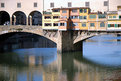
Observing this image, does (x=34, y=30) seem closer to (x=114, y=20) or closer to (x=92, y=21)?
(x=92, y=21)

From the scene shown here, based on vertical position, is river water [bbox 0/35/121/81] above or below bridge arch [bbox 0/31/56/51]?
below

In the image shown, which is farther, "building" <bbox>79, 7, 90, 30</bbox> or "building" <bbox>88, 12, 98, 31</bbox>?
"building" <bbox>79, 7, 90, 30</bbox>

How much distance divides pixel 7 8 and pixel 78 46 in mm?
17783

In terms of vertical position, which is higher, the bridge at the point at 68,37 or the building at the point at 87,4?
the building at the point at 87,4

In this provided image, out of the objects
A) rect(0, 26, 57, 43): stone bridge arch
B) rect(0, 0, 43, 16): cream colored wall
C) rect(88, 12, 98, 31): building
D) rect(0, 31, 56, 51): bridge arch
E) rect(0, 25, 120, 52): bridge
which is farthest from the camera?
rect(0, 31, 56, 51): bridge arch

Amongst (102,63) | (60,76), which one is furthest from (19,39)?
(60,76)

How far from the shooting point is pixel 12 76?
1059 inches

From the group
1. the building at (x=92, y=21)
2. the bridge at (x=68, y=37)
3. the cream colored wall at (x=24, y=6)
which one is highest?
the cream colored wall at (x=24, y=6)

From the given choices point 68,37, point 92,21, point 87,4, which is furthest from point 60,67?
point 87,4

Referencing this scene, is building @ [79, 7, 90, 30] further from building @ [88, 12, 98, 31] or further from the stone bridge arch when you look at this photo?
the stone bridge arch

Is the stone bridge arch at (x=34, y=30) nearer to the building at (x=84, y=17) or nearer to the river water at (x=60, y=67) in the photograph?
the river water at (x=60, y=67)

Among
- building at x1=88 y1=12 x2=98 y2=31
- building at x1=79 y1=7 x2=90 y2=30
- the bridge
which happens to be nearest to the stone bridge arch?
the bridge

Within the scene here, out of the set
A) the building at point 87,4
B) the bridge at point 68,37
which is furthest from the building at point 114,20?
the building at point 87,4

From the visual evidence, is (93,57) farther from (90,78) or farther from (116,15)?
(90,78)
